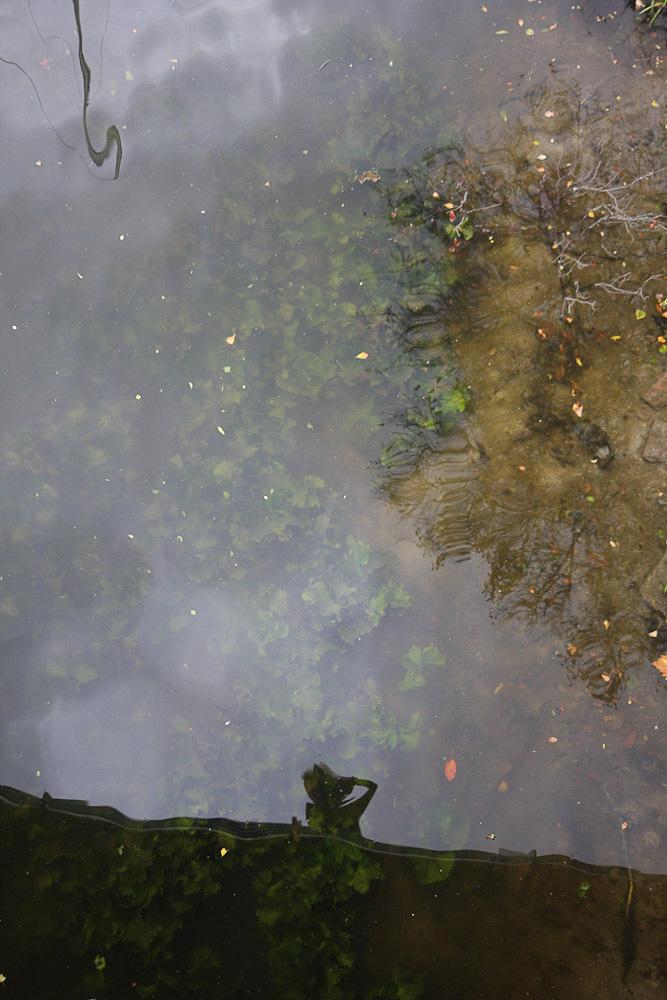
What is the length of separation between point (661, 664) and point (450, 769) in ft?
4.29

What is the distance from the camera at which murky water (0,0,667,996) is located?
3111 mm

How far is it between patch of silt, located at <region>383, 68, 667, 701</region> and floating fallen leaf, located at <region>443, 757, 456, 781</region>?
855 mm

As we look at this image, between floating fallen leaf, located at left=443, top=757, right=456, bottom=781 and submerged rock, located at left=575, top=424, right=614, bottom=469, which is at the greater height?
submerged rock, located at left=575, top=424, right=614, bottom=469

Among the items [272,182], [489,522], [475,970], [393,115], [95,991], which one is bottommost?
[95,991]

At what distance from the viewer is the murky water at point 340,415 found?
311 cm

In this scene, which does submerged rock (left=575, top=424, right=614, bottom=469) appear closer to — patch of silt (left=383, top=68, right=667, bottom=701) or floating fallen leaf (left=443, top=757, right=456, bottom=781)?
patch of silt (left=383, top=68, right=667, bottom=701)

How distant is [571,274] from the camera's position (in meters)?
3.15

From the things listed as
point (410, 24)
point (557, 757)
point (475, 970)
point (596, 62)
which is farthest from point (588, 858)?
point (410, 24)

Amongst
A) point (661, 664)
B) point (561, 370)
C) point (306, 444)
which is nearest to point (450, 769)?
point (661, 664)

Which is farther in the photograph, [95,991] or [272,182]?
[272,182]

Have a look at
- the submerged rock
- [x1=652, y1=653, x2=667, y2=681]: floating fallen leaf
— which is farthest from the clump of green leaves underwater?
[x1=652, y1=653, x2=667, y2=681]: floating fallen leaf

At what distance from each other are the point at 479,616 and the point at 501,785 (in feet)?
3.05

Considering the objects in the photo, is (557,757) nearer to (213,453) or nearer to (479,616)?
(479,616)

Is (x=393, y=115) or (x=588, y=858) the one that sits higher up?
(x=393, y=115)
